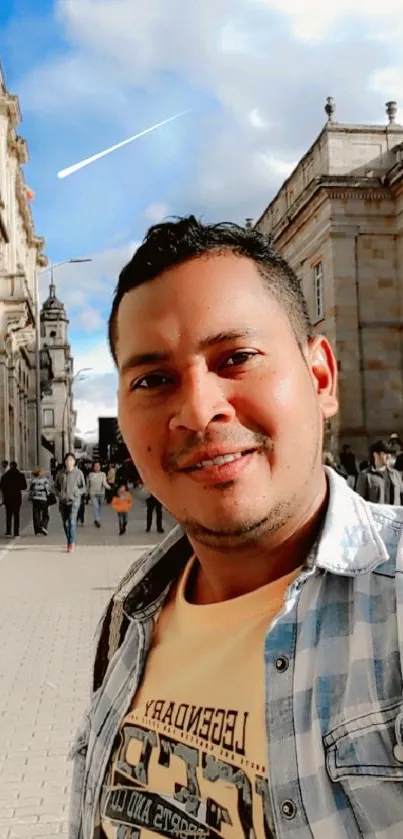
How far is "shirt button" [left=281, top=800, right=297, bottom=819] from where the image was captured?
1.21 meters

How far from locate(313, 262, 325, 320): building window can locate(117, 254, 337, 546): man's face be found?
28.8m

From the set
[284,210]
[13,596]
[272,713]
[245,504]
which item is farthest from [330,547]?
[284,210]

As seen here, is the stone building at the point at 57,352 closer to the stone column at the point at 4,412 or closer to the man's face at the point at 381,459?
the stone column at the point at 4,412

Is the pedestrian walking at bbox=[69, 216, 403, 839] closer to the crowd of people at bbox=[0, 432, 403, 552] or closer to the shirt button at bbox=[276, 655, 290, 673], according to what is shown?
the shirt button at bbox=[276, 655, 290, 673]

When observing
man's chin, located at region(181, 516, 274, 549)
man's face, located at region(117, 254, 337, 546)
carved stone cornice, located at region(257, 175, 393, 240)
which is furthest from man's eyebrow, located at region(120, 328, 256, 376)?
carved stone cornice, located at region(257, 175, 393, 240)

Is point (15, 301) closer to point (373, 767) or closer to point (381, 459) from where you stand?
point (381, 459)

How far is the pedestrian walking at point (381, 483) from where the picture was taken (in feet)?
34.3

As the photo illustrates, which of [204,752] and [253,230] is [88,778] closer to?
[204,752]

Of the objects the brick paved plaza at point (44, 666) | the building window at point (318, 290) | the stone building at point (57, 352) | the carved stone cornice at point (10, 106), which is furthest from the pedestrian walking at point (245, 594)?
the stone building at point (57, 352)

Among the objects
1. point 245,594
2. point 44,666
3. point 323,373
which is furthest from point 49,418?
point 245,594

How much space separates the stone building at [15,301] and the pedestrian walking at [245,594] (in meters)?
28.5

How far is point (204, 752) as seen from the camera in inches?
55.3

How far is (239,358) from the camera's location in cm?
150

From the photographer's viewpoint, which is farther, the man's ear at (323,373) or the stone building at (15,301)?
the stone building at (15,301)
